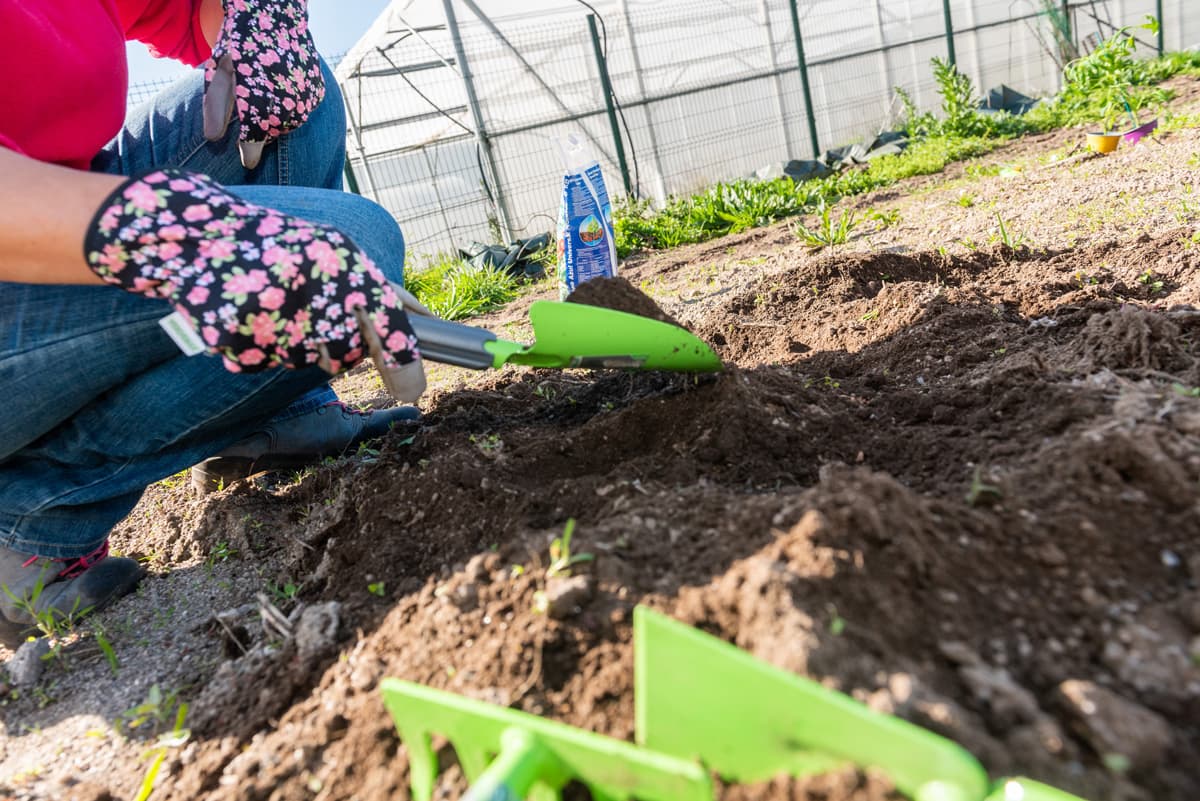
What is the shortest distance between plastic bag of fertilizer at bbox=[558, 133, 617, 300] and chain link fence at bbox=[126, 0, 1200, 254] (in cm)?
517

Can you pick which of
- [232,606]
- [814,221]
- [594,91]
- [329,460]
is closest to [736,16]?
[594,91]

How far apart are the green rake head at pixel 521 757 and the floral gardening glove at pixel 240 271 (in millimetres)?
678

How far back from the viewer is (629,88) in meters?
8.89

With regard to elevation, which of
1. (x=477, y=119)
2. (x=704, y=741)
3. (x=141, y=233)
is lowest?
(x=704, y=741)

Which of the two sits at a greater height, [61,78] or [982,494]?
[61,78]

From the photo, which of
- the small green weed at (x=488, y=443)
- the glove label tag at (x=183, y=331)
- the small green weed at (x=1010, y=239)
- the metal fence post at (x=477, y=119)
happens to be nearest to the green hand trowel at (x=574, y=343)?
the small green weed at (x=488, y=443)

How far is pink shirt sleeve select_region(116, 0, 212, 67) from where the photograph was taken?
7.06 ft

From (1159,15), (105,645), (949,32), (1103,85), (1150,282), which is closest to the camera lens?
(105,645)

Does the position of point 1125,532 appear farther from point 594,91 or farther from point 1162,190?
point 594,91

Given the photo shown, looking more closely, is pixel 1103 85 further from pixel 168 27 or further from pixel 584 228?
pixel 168 27

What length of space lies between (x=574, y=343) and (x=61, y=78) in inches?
51.4

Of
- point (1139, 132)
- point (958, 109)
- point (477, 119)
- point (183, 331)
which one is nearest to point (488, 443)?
point (183, 331)

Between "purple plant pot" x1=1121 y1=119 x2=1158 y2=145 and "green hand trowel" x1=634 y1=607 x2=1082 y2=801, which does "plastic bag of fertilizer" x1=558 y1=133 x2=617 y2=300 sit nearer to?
"green hand trowel" x1=634 y1=607 x2=1082 y2=801

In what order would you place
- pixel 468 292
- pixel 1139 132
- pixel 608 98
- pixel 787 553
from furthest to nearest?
pixel 608 98, pixel 468 292, pixel 1139 132, pixel 787 553
